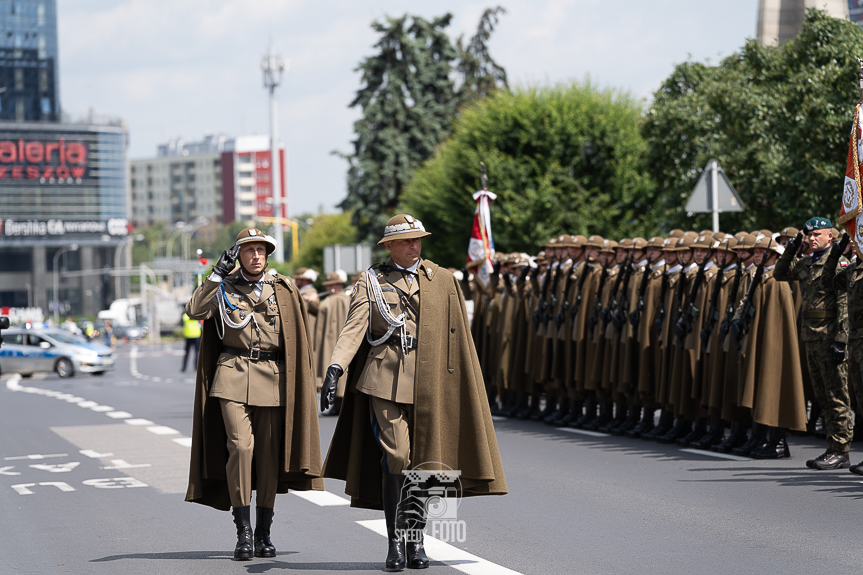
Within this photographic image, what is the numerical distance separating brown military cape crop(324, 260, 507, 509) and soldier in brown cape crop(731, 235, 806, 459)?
193 inches

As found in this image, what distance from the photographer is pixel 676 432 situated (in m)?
12.5

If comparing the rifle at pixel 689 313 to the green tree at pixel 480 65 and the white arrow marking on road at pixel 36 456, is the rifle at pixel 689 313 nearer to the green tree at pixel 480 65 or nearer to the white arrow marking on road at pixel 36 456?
the white arrow marking on road at pixel 36 456

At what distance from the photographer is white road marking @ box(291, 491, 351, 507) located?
370 inches

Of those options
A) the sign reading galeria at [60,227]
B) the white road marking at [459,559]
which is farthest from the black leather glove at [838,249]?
the sign reading galeria at [60,227]

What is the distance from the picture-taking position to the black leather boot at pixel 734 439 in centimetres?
1154

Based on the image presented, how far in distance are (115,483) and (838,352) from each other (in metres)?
6.45

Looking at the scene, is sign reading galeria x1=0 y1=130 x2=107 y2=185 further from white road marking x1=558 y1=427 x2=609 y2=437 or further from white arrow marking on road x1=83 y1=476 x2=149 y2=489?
white arrow marking on road x1=83 y1=476 x2=149 y2=489

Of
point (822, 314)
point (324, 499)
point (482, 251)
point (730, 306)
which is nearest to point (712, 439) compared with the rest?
point (730, 306)

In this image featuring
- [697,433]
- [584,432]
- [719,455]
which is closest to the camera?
[719,455]

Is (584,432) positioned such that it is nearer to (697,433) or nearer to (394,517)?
(697,433)

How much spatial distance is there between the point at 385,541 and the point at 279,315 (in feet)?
5.38

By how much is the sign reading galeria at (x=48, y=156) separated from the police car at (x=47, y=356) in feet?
314

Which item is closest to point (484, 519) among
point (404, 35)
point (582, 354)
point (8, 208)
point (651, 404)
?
point (651, 404)

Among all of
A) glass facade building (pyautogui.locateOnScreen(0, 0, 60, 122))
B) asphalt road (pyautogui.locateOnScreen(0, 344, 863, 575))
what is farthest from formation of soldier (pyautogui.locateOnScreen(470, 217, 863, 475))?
glass facade building (pyautogui.locateOnScreen(0, 0, 60, 122))
